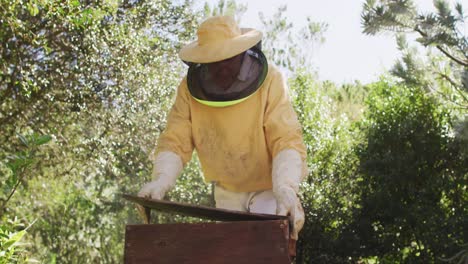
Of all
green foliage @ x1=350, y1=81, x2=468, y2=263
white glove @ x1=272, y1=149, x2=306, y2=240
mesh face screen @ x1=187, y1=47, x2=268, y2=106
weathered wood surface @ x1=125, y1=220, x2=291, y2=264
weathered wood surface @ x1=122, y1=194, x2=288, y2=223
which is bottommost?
weathered wood surface @ x1=125, y1=220, x2=291, y2=264

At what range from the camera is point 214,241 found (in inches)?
127

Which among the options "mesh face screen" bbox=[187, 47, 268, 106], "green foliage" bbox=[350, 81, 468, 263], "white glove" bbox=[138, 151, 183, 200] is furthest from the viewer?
"green foliage" bbox=[350, 81, 468, 263]

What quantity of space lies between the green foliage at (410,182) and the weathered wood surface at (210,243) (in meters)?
6.30

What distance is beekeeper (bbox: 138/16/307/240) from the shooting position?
4004mm

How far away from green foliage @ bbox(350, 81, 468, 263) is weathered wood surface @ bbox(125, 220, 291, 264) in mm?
6301

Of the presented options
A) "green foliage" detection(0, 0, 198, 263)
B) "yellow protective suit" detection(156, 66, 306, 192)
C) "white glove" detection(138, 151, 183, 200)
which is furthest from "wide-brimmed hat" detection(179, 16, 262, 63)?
"green foliage" detection(0, 0, 198, 263)

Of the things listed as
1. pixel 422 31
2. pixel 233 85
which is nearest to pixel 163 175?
pixel 233 85

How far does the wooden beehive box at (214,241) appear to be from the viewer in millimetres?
3178

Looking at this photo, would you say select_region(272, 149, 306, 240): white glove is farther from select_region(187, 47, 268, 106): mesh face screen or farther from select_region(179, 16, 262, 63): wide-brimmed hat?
select_region(179, 16, 262, 63): wide-brimmed hat

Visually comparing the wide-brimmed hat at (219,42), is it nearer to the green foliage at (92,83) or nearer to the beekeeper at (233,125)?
the beekeeper at (233,125)

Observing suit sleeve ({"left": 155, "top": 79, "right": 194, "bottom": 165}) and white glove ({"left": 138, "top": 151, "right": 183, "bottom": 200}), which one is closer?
white glove ({"left": 138, "top": 151, "right": 183, "bottom": 200})

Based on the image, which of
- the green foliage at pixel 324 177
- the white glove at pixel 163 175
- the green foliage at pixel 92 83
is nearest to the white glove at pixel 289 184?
the white glove at pixel 163 175

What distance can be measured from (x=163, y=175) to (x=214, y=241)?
36.7 inches

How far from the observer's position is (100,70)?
8648mm
